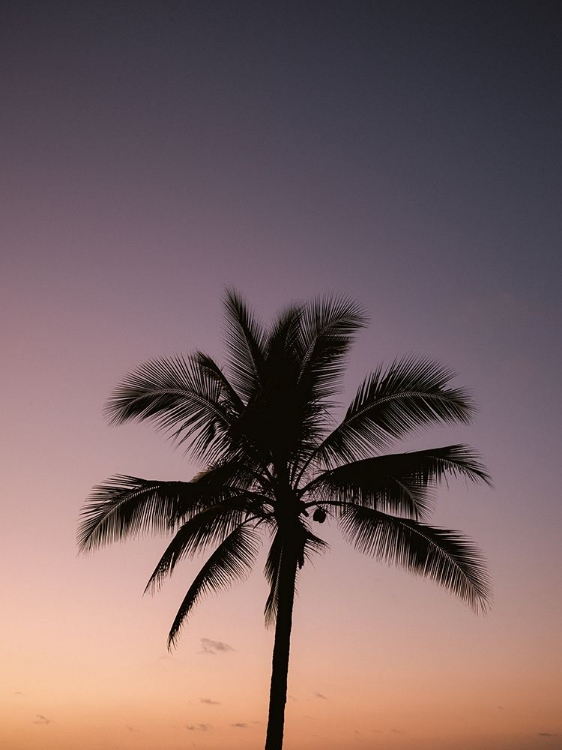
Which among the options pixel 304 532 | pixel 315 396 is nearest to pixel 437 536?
pixel 304 532

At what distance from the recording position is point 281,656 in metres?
14.2

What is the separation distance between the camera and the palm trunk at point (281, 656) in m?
13.8

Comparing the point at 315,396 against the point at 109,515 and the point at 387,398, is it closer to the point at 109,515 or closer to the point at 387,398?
the point at 387,398

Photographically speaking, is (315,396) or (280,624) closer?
(280,624)

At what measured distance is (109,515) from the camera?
15.6 meters

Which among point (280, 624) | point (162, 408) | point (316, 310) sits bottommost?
point (280, 624)

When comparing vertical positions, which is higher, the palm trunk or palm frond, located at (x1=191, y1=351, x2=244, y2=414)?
palm frond, located at (x1=191, y1=351, x2=244, y2=414)

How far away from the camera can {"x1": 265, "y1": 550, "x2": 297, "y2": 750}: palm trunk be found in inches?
542

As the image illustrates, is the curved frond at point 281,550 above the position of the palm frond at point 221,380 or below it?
below

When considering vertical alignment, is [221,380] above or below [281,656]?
above

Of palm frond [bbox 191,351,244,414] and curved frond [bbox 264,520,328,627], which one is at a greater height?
palm frond [bbox 191,351,244,414]

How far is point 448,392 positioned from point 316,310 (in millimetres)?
3082

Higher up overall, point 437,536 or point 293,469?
point 293,469

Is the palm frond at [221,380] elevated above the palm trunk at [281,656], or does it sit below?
above
